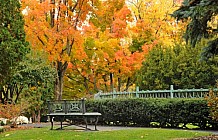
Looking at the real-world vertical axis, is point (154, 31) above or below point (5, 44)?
above

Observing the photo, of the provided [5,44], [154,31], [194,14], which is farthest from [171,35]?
[194,14]

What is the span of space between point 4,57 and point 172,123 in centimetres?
686

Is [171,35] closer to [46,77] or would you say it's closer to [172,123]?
[46,77]

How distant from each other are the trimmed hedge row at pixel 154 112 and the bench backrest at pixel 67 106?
9.57 feet

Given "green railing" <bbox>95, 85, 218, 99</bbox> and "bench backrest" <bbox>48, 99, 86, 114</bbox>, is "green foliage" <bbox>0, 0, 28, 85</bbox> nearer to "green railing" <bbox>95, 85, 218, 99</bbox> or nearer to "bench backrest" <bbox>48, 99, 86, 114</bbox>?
"bench backrest" <bbox>48, 99, 86, 114</bbox>

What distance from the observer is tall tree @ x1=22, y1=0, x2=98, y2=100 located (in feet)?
64.4

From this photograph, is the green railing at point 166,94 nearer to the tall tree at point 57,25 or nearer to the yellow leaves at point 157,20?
the tall tree at point 57,25

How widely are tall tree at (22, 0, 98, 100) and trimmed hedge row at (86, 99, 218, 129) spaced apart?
4.18 metres

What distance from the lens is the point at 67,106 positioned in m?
13.8

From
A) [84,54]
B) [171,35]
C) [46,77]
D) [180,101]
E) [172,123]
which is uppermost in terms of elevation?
[171,35]

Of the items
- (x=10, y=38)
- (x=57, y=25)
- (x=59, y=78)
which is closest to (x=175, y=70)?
(x=57, y=25)

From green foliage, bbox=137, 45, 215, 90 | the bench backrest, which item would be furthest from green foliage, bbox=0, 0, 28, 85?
green foliage, bbox=137, 45, 215, 90

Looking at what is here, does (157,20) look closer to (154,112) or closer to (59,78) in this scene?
(59,78)

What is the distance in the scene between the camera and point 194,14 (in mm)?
7777
